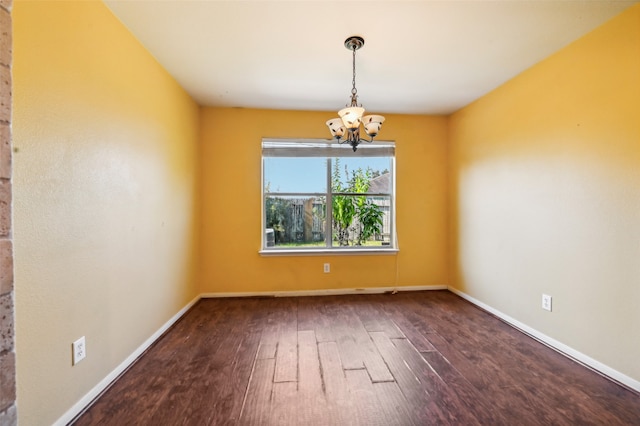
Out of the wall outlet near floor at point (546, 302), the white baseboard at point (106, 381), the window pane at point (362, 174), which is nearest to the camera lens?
the white baseboard at point (106, 381)

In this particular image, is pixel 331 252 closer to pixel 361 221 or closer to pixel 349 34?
pixel 361 221

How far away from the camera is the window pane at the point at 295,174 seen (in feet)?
12.0

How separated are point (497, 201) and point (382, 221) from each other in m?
A: 1.39

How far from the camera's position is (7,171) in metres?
0.84

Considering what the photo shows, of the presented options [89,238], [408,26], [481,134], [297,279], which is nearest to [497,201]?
[481,134]

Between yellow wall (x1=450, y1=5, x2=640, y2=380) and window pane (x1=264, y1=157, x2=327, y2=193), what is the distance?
1.96 meters

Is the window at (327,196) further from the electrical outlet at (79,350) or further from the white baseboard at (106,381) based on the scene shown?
the electrical outlet at (79,350)

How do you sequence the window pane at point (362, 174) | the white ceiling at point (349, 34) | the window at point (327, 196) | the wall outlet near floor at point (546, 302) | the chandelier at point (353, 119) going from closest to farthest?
1. the white ceiling at point (349, 34)
2. the chandelier at point (353, 119)
3. the wall outlet near floor at point (546, 302)
4. the window at point (327, 196)
5. the window pane at point (362, 174)

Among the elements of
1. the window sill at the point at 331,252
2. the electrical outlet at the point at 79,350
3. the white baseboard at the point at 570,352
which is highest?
the window sill at the point at 331,252

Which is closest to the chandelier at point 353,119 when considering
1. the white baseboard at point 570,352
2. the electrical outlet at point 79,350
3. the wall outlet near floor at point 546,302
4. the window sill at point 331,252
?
the window sill at point 331,252

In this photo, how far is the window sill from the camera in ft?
11.7

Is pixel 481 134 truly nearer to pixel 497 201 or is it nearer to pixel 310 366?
pixel 497 201

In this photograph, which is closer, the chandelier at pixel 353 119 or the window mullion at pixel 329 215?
the chandelier at pixel 353 119

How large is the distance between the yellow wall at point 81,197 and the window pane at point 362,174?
6.97 feet
